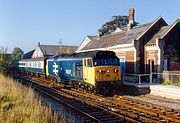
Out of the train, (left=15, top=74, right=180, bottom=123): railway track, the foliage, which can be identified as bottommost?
(left=15, top=74, right=180, bottom=123): railway track

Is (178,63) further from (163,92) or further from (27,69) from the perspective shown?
(27,69)

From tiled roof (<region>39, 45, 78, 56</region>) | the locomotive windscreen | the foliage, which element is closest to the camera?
the locomotive windscreen

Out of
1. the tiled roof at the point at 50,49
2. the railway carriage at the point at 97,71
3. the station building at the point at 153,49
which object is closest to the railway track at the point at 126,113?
the railway carriage at the point at 97,71

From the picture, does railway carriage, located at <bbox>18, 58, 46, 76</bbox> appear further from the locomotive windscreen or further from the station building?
the locomotive windscreen

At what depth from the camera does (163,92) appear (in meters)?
21.5

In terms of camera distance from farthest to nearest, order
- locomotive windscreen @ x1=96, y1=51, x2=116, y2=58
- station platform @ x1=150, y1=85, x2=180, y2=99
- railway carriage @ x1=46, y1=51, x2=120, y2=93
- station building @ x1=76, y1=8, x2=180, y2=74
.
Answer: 1. station building @ x1=76, y1=8, x2=180, y2=74
2. locomotive windscreen @ x1=96, y1=51, x2=116, y2=58
3. railway carriage @ x1=46, y1=51, x2=120, y2=93
4. station platform @ x1=150, y1=85, x2=180, y2=99

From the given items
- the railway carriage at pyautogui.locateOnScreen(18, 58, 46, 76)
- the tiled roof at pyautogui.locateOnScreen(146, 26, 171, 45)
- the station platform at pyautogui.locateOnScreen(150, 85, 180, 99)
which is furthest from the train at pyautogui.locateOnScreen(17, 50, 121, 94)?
the railway carriage at pyautogui.locateOnScreen(18, 58, 46, 76)

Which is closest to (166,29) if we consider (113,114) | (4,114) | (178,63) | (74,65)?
(178,63)

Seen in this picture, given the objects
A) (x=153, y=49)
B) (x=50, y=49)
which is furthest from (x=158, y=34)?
(x=50, y=49)

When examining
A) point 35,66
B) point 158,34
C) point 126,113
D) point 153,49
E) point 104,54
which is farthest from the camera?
→ point 35,66

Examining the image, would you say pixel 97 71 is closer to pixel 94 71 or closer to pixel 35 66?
pixel 94 71

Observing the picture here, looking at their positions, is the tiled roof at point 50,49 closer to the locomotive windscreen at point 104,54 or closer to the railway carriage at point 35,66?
the railway carriage at point 35,66

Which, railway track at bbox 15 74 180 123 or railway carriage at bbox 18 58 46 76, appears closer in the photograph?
railway track at bbox 15 74 180 123

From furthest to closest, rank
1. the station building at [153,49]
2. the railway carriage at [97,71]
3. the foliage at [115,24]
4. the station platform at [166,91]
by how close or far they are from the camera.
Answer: the foliage at [115,24], the station building at [153,49], the railway carriage at [97,71], the station platform at [166,91]
